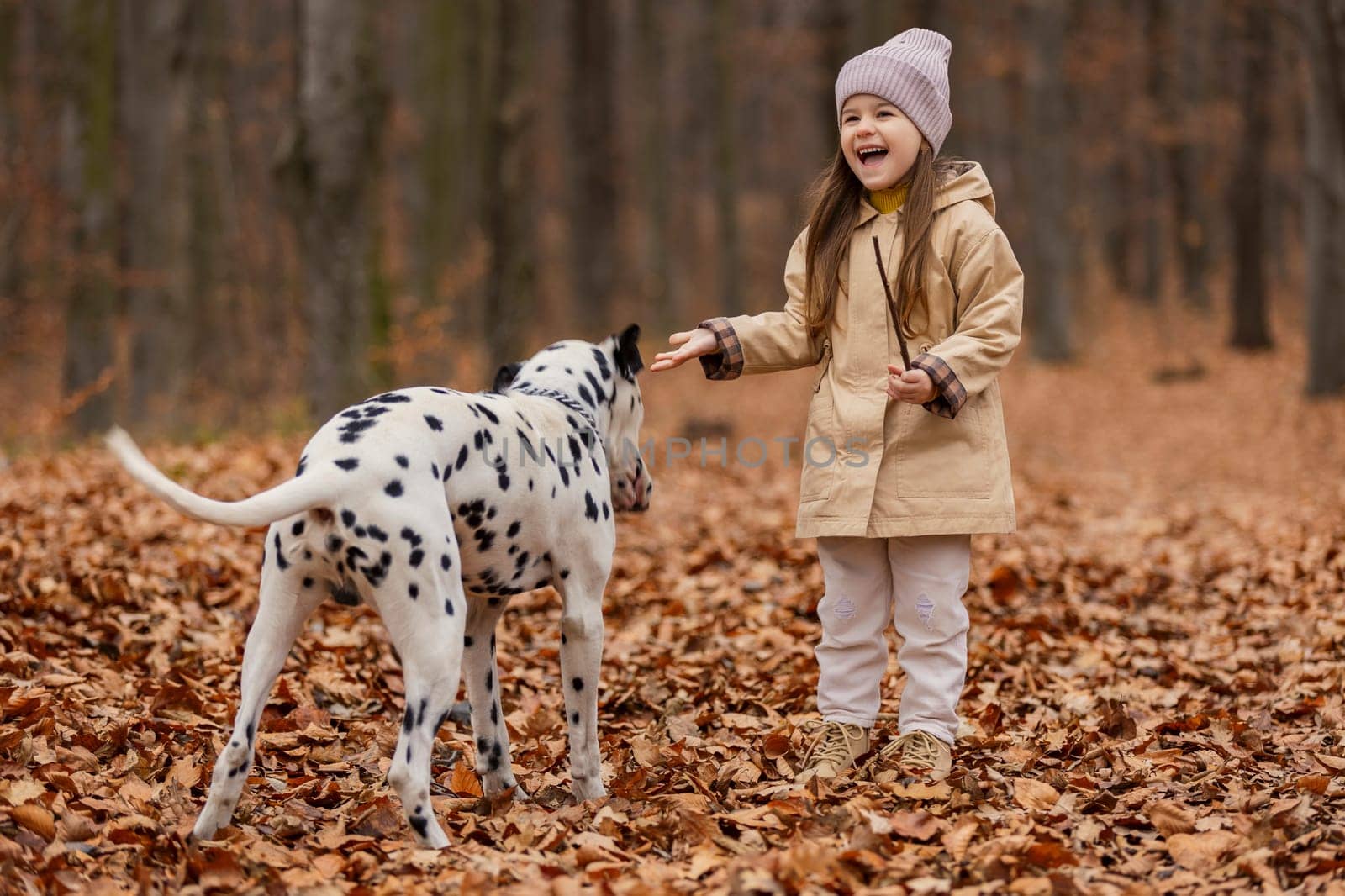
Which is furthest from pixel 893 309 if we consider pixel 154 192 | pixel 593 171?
pixel 593 171

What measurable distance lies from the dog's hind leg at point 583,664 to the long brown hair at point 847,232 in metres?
1.33

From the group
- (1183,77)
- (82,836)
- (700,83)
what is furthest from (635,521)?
(700,83)

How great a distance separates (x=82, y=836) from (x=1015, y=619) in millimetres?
4691

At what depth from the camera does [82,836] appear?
365 centimetres

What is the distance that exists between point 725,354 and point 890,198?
2.71 feet

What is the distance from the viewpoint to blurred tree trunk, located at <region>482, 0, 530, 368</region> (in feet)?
45.2

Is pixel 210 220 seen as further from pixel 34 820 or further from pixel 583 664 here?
pixel 583 664

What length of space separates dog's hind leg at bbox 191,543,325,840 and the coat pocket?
2.05 metres

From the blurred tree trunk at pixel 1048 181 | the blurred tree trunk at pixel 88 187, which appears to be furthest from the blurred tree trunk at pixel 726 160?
the blurred tree trunk at pixel 88 187

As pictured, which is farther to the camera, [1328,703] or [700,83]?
[700,83]

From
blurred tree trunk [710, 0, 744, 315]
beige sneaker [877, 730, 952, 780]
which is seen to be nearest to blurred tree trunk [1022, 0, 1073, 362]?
blurred tree trunk [710, 0, 744, 315]

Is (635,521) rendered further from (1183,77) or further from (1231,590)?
(1183,77)

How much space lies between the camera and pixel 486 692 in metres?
4.15

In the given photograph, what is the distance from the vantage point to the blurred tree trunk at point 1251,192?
21.2 meters
